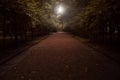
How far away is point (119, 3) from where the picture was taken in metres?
15.3

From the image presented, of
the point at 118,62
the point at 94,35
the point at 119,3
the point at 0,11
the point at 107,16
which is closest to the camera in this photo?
the point at 118,62

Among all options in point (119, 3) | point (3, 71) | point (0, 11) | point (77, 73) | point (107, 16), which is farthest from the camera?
point (107, 16)

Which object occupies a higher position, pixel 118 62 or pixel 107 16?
pixel 107 16

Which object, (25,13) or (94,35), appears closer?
(25,13)

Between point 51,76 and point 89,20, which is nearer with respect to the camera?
point 51,76

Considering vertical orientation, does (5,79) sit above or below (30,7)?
below

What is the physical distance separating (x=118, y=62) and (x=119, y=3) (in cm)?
533

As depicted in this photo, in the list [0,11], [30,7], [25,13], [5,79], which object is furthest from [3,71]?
[30,7]

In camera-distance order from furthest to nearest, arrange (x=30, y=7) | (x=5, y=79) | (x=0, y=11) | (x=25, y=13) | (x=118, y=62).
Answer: (x=30, y=7), (x=25, y=13), (x=0, y=11), (x=118, y=62), (x=5, y=79)

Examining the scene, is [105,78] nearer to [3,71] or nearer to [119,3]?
[3,71]

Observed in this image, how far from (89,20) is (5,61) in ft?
49.5

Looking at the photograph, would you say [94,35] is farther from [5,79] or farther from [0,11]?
[5,79]

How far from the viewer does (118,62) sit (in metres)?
11.7

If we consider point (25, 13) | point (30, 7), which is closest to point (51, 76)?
point (25, 13)
